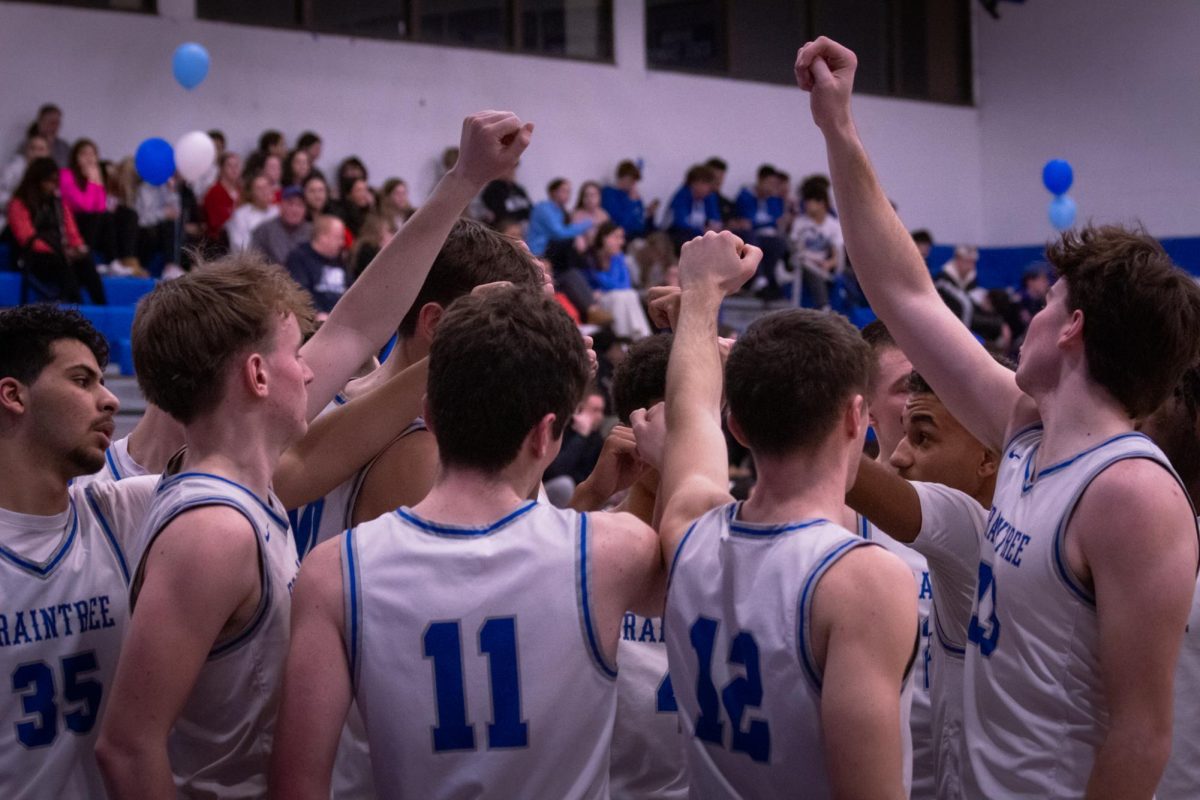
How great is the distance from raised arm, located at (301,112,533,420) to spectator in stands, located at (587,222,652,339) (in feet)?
32.8

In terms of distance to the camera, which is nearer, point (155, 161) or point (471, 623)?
point (471, 623)

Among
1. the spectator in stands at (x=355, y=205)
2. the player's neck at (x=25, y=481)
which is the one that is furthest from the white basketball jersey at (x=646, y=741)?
the spectator in stands at (x=355, y=205)

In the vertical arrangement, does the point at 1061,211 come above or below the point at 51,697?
above

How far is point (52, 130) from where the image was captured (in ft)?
39.0

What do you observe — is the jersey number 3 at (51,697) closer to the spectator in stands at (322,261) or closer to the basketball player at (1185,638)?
the basketball player at (1185,638)

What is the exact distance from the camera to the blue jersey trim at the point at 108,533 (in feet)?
9.14


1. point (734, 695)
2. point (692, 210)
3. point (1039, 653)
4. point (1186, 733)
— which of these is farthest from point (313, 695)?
point (692, 210)

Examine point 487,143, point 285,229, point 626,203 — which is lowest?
point 487,143

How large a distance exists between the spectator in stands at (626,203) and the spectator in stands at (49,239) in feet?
20.7

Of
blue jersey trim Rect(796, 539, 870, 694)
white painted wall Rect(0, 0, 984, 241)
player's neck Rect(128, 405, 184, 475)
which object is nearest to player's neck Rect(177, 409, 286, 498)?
blue jersey trim Rect(796, 539, 870, 694)

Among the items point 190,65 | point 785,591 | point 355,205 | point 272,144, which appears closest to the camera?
point 785,591

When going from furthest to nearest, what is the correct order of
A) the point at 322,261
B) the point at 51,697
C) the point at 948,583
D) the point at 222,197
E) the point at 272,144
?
the point at 272,144 < the point at 222,197 < the point at 322,261 < the point at 948,583 < the point at 51,697

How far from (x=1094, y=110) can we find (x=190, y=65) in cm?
1308

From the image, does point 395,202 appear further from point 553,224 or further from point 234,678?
point 234,678
